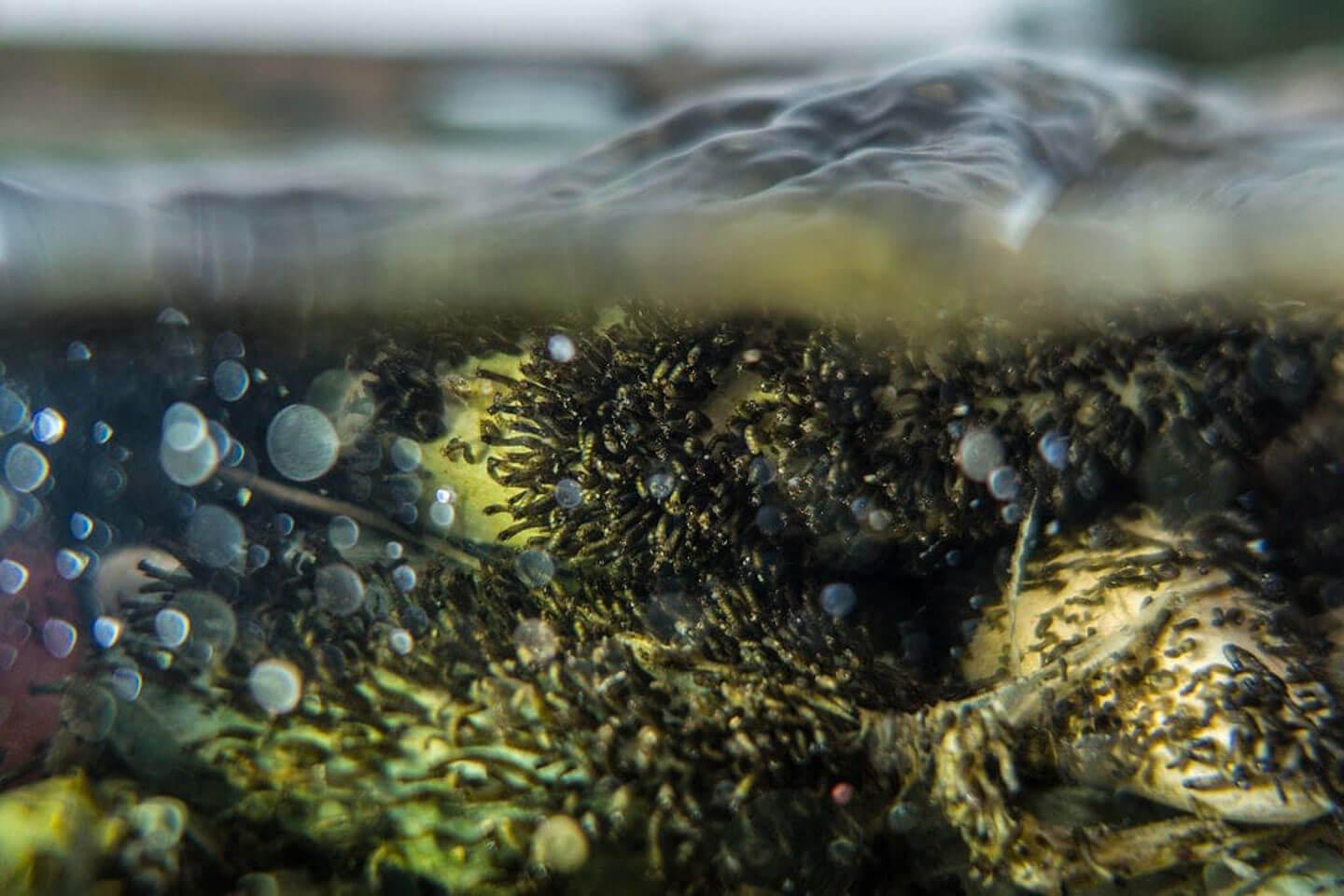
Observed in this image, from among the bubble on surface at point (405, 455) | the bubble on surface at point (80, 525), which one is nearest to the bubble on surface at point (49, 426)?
the bubble on surface at point (80, 525)

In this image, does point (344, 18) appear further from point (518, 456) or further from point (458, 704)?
point (458, 704)

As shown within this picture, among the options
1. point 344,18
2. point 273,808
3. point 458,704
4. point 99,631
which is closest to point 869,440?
point 458,704

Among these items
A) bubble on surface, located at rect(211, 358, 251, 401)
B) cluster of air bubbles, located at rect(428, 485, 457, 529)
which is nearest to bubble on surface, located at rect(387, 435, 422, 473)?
cluster of air bubbles, located at rect(428, 485, 457, 529)

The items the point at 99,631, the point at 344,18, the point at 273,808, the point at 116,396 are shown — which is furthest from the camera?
the point at 344,18

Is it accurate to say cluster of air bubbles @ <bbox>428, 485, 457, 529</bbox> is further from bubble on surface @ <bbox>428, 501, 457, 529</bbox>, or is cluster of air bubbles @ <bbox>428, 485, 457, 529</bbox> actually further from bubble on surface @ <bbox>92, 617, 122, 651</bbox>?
bubble on surface @ <bbox>92, 617, 122, 651</bbox>

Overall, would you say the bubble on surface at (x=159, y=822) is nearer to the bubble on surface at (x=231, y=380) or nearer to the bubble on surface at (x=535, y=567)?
the bubble on surface at (x=535, y=567)

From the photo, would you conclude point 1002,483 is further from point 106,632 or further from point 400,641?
point 106,632
